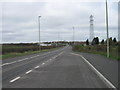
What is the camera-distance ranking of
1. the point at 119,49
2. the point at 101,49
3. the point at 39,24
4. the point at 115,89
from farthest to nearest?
the point at 39,24 → the point at 101,49 → the point at 119,49 → the point at 115,89

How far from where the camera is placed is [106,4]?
31.0 m

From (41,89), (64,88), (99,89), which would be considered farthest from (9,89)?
(99,89)

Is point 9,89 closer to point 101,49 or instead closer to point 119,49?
point 119,49

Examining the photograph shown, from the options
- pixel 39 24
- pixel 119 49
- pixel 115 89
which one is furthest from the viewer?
pixel 39 24

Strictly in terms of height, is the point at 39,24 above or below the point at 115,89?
above

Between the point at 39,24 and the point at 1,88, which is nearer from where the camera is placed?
the point at 1,88

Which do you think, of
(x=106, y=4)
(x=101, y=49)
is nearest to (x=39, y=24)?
(x=101, y=49)

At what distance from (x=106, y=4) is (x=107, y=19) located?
210cm

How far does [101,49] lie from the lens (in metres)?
44.2

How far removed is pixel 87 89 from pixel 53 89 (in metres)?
1.32

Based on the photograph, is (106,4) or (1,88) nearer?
(1,88)

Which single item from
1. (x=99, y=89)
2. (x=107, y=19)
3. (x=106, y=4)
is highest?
(x=106, y=4)

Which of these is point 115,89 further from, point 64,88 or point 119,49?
point 119,49

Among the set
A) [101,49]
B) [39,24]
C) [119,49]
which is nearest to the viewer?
[119,49]
